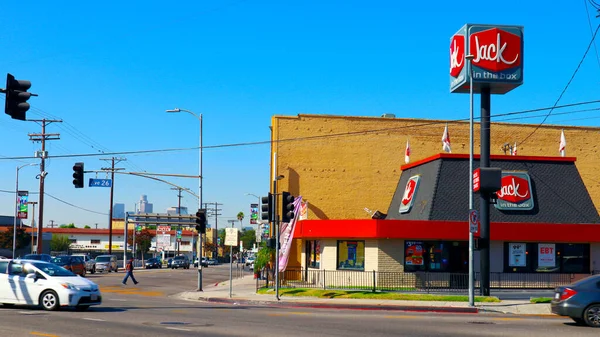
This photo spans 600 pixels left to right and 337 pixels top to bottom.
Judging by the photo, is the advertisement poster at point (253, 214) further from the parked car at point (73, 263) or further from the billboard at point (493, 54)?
the billboard at point (493, 54)

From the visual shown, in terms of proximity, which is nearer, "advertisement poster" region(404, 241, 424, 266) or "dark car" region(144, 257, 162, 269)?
"advertisement poster" region(404, 241, 424, 266)

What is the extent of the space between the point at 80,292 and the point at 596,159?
36030mm

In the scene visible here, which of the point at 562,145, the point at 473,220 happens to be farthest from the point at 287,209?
the point at 562,145

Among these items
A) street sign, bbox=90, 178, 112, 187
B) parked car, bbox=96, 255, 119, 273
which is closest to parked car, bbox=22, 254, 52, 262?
street sign, bbox=90, 178, 112, 187

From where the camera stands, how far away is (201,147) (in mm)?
38188

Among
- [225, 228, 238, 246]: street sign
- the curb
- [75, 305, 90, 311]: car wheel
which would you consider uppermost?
[225, 228, 238, 246]: street sign

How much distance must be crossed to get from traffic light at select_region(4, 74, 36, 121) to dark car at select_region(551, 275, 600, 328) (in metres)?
15.7

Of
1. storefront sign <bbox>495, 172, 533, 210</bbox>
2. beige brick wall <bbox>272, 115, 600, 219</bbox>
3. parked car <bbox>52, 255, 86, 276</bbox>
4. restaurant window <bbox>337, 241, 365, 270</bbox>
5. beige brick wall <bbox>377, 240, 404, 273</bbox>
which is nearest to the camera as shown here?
beige brick wall <bbox>377, 240, 404, 273</bbox>

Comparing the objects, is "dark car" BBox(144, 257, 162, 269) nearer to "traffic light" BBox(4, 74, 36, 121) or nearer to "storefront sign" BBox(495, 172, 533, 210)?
"storefront sign" BBox(495, 172, 533, 210)

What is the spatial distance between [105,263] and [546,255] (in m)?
44.0

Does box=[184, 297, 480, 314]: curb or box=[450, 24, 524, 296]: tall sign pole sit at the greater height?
box=[450, 24, 524, 296]: tall sign pole

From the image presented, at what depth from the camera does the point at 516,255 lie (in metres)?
35.8

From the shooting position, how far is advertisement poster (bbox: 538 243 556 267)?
3581cm

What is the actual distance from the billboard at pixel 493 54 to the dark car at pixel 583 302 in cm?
1419
